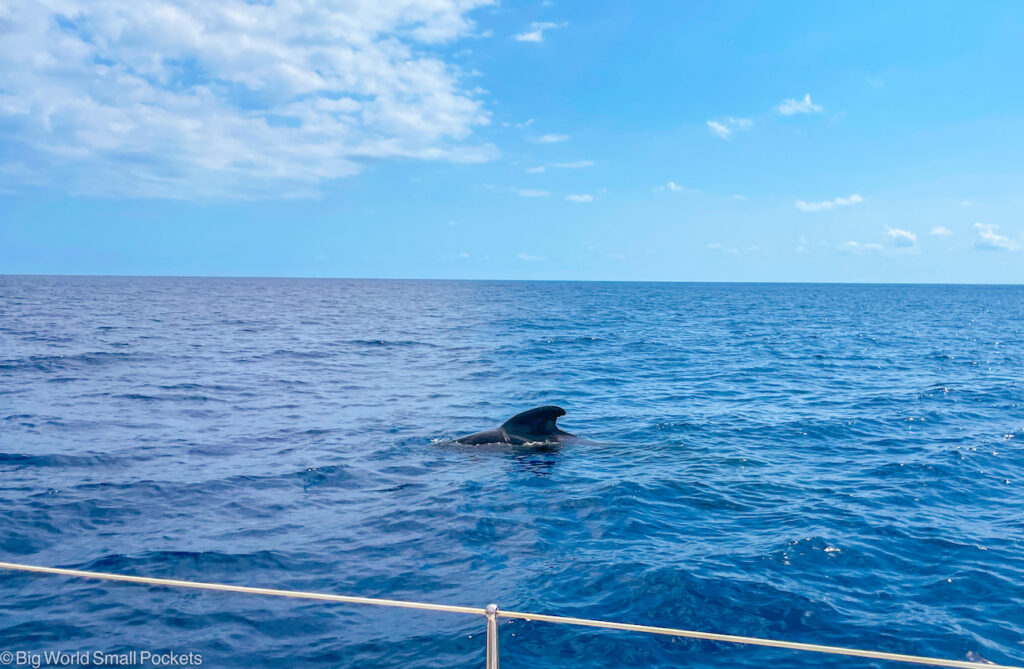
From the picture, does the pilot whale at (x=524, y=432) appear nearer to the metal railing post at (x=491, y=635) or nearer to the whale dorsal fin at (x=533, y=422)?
the whale dorsal fin at (x=533, y=422)

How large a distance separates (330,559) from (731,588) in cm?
579

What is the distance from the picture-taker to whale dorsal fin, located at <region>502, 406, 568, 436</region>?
16.4 meters

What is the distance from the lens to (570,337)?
49250mm

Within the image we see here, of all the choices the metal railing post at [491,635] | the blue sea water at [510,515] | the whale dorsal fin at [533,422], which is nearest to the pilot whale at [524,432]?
the whale dorsal fin at [533,422]

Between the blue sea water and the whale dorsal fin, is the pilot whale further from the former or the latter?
the blue sea water

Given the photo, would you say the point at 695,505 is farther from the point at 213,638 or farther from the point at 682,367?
the point at 682,367

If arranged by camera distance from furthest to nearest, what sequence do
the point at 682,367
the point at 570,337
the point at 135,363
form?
the point at 570,337 < the point at 682,367 < the point at 135,363

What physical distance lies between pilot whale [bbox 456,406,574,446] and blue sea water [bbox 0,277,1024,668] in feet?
1.86

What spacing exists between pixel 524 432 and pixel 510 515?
502cm

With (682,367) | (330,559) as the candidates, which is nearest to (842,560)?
(330,559)

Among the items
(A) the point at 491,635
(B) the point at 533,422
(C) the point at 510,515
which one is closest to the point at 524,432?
(B) the point at 533,422

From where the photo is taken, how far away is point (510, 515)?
38.3 ft

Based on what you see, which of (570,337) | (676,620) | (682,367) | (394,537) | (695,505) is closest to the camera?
(676,620)

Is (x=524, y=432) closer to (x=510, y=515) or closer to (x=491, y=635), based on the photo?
(x=510, y=515)
